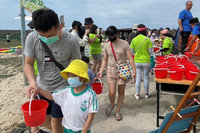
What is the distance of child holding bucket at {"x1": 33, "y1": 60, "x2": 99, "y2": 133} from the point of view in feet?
5.91

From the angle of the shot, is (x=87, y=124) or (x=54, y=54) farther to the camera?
(x=54, y=54)

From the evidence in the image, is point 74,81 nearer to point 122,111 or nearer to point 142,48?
point 122,111

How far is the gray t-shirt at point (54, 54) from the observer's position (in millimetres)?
2006

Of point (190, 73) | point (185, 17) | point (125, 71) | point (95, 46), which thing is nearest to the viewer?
point (190, 73)

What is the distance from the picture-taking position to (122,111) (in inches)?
157

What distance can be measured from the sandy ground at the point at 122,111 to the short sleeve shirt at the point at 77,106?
1400 mm

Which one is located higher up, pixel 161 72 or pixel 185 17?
pixel 185 17

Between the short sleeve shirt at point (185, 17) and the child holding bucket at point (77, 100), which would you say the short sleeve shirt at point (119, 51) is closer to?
the child holding bucket at point (77, 100)

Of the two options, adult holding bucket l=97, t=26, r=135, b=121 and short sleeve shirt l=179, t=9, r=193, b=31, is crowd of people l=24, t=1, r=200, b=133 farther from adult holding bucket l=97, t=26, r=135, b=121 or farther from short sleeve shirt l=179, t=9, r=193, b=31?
short sleeve shirt l=179, t=9, r=193, b=31

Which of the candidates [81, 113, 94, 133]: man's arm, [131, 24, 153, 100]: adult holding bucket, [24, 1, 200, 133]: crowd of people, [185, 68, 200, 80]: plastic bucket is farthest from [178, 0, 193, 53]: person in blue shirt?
[81, 113, 94, 133]: man's arm

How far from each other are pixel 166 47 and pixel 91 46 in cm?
262

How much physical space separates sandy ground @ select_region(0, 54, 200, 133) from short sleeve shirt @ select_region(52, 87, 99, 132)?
55.1 inches

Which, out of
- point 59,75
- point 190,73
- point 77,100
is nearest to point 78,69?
point 77,100

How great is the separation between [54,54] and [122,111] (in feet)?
8.30
